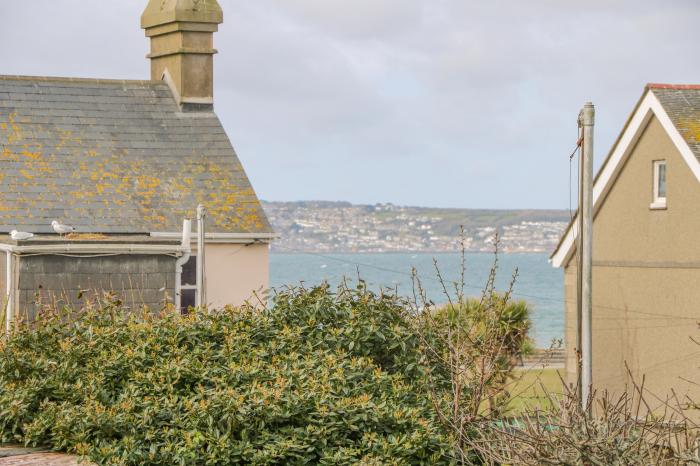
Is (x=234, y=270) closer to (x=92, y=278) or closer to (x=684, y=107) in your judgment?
(x=92, y=278)

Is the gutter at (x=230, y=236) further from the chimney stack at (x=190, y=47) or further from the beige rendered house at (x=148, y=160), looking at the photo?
the chimney stack at (x=190, y=47)


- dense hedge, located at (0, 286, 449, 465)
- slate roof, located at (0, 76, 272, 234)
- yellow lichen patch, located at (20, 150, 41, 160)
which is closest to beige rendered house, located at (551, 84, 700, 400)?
slate roof, located at (0, 76, 272, 234)

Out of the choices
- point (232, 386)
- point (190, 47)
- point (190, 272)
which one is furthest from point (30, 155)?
point (232, 386)

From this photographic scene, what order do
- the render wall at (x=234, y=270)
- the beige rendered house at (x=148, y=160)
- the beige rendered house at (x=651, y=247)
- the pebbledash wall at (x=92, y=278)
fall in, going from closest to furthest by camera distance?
the pebbledash wall at (x=92, y=278)
the beige rendered house at (x=148, y=160)
the render wall at (x=234, y=270)
the beige rendered house at (x=651, y=247)

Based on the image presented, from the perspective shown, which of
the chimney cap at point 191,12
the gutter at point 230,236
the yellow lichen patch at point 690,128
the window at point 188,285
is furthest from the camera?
the chimney cap at point 191,12

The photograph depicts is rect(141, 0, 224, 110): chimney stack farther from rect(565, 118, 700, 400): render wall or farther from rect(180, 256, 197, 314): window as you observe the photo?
rect(565, 118, 700, 400): render wall

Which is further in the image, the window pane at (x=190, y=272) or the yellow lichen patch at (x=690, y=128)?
the yellow lichen patch at (x=690, y=128)

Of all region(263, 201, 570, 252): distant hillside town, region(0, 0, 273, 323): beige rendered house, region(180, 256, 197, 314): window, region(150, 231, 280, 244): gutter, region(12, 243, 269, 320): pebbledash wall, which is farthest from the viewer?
region(263, 201, 570, 252): distant hillside town

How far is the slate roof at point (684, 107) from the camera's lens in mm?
26578

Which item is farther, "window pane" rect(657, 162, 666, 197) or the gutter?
"window pane" rect(657, 162, 666, 197)

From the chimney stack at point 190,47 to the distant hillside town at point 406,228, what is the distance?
137927 mm

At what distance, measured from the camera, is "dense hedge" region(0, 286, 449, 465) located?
30.6 ft

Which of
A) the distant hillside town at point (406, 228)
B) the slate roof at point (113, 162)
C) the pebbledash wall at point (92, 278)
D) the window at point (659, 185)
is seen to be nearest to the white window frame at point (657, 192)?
the window at point (659, 185)

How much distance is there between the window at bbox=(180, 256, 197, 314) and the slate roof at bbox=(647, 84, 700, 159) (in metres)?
10.8
